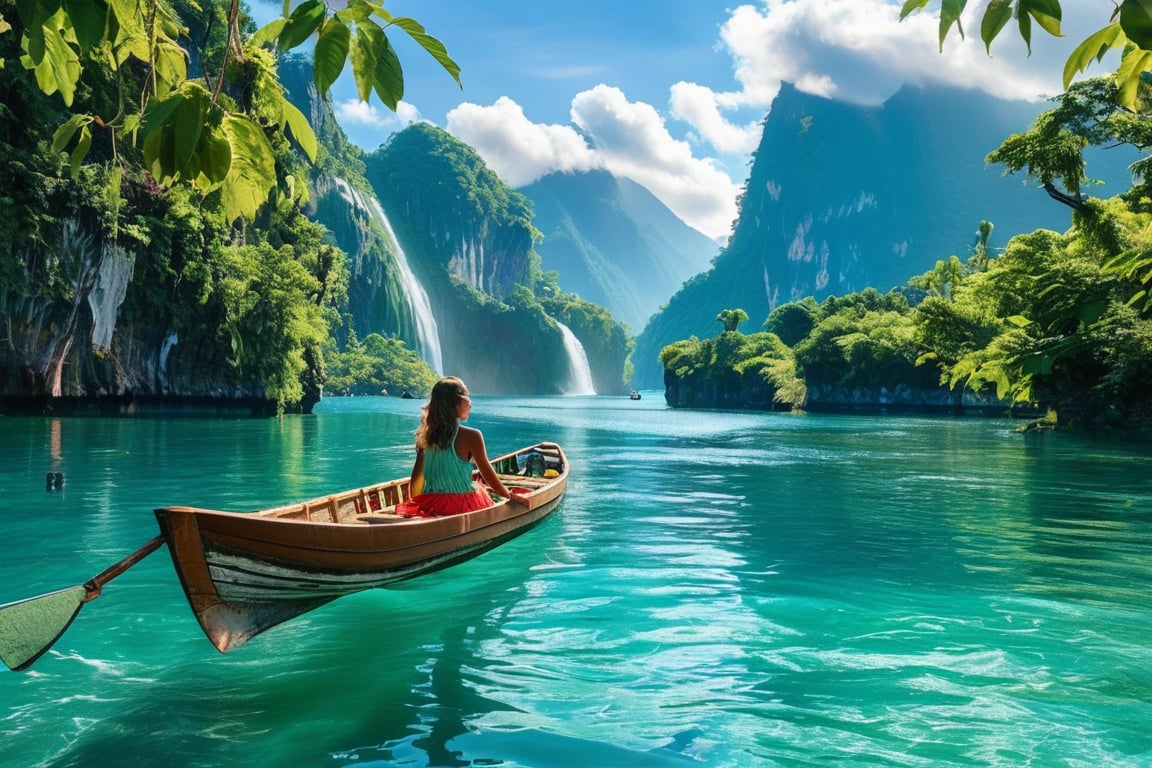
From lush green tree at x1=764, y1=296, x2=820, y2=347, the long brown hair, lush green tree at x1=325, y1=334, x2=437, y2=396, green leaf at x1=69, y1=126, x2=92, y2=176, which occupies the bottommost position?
the long brown hair

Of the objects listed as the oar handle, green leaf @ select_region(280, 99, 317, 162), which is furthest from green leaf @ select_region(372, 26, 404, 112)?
the oar handle

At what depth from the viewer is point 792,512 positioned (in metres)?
14.5

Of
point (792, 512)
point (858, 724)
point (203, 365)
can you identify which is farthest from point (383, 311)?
point (858, 724)

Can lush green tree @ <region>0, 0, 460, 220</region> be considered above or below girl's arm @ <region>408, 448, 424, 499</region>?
above

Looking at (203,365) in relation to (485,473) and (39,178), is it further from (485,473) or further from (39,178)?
(485,473)

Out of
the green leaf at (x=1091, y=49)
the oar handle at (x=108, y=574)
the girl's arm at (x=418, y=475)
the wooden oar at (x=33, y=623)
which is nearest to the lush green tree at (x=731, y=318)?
Answer: the girl's arm at (x=418, y=475)

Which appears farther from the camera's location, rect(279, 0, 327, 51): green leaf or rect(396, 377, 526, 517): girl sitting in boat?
rect(396, 377, 526, 517): girl sitting in boat

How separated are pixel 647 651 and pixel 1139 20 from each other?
585 centimetres

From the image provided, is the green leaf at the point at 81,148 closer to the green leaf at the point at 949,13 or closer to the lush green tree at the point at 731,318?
the green leaf at the point at 949,13

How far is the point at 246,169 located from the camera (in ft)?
7.20

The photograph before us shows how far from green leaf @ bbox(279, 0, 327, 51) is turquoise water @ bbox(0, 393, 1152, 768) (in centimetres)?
399

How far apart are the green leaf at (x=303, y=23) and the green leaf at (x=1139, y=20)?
1.68m

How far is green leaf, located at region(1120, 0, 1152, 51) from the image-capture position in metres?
1.56

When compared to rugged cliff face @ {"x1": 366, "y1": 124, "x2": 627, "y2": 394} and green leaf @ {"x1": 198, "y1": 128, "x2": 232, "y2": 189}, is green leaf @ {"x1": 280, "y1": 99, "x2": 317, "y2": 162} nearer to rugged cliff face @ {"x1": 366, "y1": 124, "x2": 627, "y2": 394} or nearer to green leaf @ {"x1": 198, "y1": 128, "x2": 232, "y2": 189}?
green leaf @ {"x1": 198, "y1": 128, "x2": 232, "y2": 189}
